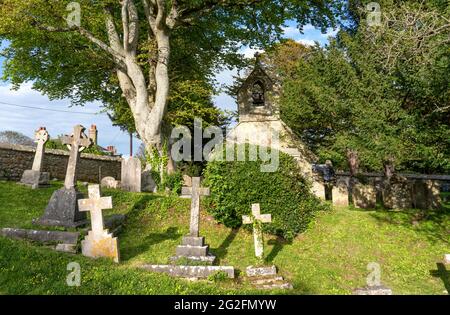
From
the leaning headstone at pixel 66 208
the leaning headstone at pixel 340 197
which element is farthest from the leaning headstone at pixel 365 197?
the leaning headstone at pixel 66 208

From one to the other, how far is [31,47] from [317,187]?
17.0 m

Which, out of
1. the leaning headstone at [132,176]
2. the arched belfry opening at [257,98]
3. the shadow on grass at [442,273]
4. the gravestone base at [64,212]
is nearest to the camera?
the shadow on grass at [442,273]

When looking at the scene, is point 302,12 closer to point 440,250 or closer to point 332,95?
point 332,95

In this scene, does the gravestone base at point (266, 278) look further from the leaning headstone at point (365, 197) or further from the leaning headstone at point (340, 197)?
the leaning headstone at point (365, 197)

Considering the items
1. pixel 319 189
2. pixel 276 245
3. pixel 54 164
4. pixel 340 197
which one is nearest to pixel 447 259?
pixel 276 245

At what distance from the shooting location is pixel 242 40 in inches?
817

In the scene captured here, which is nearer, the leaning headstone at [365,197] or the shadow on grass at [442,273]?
the shadow on grass at [442,273]

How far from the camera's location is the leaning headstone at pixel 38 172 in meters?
14.1

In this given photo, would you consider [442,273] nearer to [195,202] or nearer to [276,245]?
[276,245]

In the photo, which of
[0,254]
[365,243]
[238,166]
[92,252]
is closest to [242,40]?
[238,166]

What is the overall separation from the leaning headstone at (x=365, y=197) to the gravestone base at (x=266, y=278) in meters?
10.2

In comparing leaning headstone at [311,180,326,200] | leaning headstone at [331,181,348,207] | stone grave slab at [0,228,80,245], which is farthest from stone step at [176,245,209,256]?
leaning headstone at [311,180,326,200]

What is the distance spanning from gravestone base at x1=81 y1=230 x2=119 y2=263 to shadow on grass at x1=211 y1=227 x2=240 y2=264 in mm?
2741

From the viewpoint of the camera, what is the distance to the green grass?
6.42m
